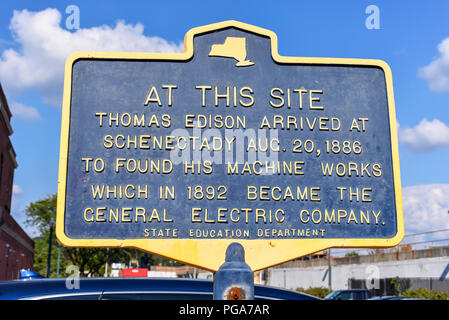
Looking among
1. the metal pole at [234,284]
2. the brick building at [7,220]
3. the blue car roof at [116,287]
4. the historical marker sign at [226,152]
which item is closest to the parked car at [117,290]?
the blue car roof at [116,287]

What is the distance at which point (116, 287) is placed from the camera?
11.0 feet

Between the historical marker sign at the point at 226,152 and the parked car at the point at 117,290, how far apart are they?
65 cm

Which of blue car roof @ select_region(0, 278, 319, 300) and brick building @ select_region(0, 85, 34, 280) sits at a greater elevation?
brick building @ select_region(0, 85, 34, 280)

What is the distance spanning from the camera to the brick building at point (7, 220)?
29.6 metres

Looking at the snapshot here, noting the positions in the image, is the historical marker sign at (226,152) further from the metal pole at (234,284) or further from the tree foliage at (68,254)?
the tree foliage at (68,254)

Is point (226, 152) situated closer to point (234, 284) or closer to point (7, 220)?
point (234, 284)

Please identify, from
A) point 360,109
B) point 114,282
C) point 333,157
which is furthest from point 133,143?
point 360,109

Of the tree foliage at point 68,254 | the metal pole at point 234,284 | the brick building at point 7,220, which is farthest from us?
the tree foliage at point 68,254

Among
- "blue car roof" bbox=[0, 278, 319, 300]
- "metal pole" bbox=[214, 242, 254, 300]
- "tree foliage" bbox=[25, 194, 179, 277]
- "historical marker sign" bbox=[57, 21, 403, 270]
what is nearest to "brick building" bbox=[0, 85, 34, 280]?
"tree foliage" bbox=[25, 194, 179, 277]

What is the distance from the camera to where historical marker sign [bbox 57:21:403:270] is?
417cm

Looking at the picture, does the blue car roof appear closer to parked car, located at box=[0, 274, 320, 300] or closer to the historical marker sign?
parked car, located at box=[0, 274, 320, 300]

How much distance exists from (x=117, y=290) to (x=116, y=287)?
0.10ft
